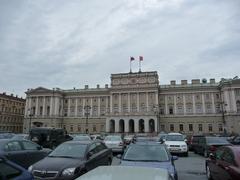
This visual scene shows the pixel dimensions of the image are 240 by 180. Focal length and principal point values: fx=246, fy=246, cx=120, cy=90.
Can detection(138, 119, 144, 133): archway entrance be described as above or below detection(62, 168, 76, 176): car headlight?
above

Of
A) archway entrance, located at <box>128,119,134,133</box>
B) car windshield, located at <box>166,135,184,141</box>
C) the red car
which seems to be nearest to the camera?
the red car

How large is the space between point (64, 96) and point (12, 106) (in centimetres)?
2087

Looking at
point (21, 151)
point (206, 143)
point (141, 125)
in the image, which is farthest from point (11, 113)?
point (21, 151)

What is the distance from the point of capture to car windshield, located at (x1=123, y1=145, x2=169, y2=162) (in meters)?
8.52

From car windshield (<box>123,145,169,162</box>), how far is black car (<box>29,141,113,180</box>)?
59.2 inches

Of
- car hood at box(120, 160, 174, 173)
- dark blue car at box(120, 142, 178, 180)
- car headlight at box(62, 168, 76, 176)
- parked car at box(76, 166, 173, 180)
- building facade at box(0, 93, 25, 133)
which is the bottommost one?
car headlight at box(62, 168, 76, 176)

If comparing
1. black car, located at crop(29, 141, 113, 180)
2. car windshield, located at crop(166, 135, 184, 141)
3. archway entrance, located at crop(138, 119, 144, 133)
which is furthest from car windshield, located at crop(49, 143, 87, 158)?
archway entrance, located at crop(138, 119, 144, 133)

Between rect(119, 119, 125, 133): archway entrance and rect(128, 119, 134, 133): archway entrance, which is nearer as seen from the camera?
rect(128, 119, 134, 133): archway entrance

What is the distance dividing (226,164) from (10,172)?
643 cm

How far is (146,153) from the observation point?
350 inches

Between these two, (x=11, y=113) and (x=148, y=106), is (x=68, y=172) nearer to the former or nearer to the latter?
(x=148, y=106)

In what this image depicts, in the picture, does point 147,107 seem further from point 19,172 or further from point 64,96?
point 19,172

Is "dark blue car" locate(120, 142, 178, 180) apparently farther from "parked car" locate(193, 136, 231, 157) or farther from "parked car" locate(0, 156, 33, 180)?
"parked car" locate(193, 136, 231, 157)

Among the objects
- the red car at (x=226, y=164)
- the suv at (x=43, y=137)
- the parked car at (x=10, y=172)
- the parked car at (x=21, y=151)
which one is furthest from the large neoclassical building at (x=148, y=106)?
the parked car at (x=10, y=172)
